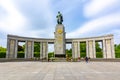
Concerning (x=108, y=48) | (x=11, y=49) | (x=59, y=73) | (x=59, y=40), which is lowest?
(x=59, y=73)

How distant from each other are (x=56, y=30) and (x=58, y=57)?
7.49 m

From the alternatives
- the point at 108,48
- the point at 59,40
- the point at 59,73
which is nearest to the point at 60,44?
the point at 59,40

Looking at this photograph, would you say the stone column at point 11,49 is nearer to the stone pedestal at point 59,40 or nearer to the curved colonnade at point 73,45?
the curved colonnade at point 73,45

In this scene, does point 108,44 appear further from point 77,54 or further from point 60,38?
point 60,38

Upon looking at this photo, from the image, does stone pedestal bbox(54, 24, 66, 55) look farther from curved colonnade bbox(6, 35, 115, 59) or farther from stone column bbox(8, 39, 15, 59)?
stone column bbox(8, 39, 15, 59)

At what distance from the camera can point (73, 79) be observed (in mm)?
7449

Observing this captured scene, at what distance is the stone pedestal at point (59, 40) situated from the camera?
36.0m

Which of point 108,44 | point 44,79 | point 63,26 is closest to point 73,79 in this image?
point 44,79

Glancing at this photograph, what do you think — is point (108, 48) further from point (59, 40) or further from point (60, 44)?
point (59, 40)

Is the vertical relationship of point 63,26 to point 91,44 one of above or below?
above

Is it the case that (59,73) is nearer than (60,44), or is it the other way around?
(59,73)

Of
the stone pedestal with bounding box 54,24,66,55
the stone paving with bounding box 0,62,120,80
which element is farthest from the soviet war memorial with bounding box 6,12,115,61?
the stone paving with bounding box 0,62,120,80

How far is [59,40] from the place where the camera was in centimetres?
3644

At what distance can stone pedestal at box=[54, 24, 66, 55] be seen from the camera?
36.0m
